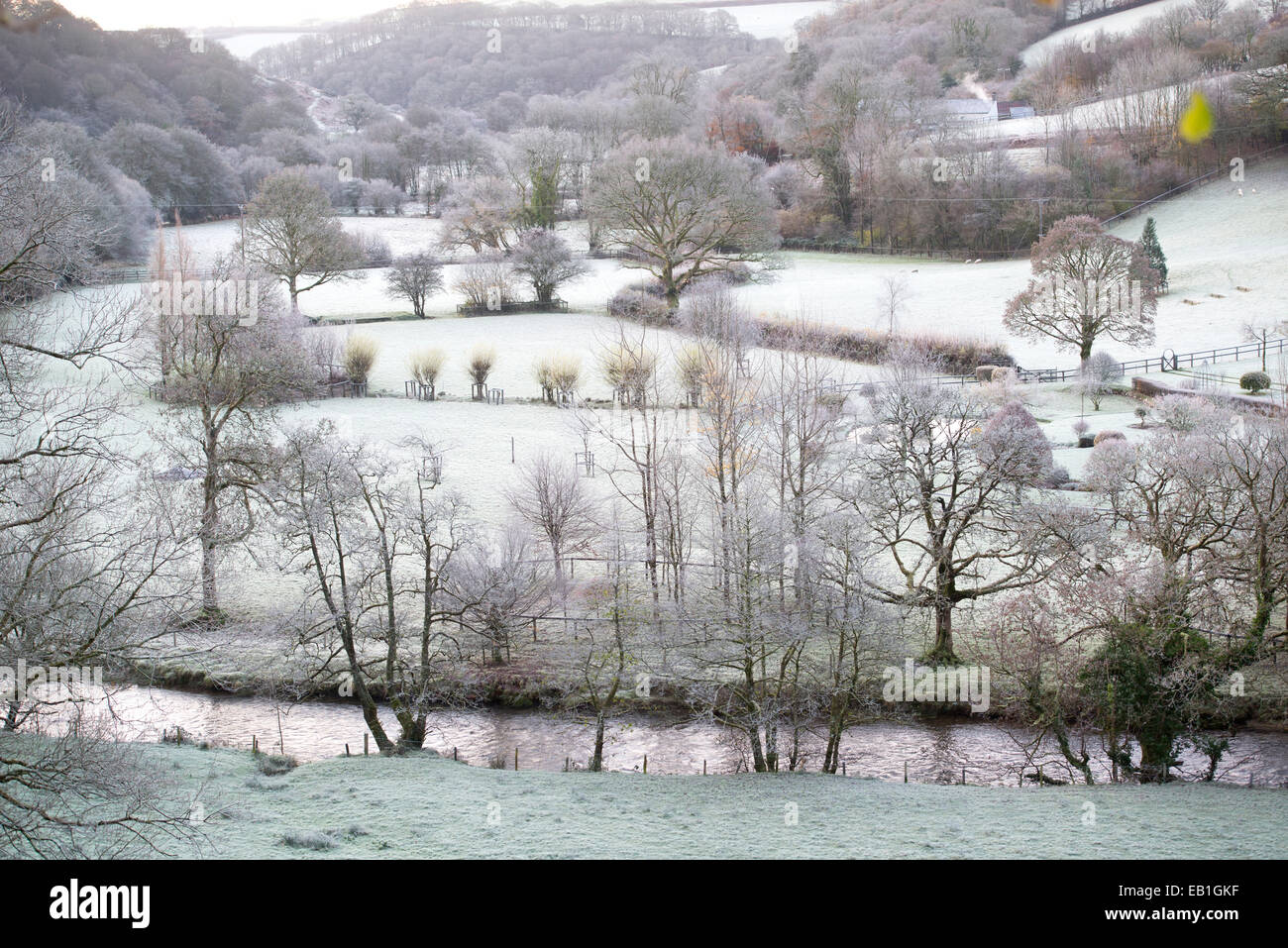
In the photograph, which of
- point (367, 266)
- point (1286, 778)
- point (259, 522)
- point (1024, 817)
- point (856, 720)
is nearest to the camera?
point (1024, 817)

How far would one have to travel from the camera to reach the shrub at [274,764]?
15336mm

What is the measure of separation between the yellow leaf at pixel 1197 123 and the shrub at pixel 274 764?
198ft

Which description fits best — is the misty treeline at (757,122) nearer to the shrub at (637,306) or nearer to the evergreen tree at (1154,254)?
the evergreen tree at (1154,254)

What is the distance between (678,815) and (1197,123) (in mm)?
59767

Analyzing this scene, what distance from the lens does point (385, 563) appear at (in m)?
17.2

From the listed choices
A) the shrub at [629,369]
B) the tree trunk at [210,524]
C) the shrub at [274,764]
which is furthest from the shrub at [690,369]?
the shrub at [274,764]

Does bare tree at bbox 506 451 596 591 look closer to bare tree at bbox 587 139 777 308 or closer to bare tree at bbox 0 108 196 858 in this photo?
bare tree at bbox 0 108 196 858

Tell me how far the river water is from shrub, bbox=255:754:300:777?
2.19ft

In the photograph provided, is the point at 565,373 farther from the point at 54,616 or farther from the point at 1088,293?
the point at 54,616

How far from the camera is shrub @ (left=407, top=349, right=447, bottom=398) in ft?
127

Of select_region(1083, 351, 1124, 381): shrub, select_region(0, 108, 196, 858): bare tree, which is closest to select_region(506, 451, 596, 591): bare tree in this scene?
select_region(0, 108, 196, 858): bare tree
